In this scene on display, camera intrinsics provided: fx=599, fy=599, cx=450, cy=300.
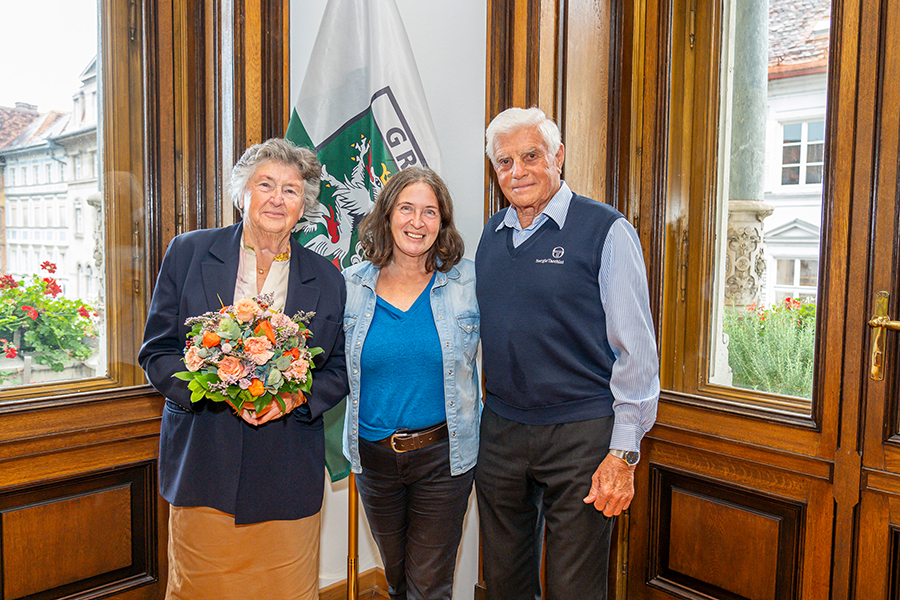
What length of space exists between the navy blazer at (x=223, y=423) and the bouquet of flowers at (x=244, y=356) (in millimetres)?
141

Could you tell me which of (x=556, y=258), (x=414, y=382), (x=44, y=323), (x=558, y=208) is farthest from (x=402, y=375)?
(x=44, y=323)

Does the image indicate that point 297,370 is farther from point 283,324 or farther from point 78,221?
point 78,221

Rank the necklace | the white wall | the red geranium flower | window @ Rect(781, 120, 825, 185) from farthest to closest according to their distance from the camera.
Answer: the white wall < the red geranium flower < window @ Rect(781, 120, 825, 185) < the necklace

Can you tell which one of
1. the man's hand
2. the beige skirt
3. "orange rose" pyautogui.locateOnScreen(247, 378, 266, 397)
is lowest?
the beige skirt

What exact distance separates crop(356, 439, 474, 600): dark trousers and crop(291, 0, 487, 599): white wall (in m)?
0.74

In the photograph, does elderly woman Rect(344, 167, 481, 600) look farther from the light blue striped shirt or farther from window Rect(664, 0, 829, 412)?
window Rect(664, 0, 829, 412)

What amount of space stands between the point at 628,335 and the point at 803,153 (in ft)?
3.33

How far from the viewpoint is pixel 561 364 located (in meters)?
1.59

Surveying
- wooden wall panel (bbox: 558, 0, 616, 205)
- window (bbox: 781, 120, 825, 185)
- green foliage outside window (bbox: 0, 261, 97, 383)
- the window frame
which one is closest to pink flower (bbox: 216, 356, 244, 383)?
green foliage outside window (bbox: 0, 261, 97, 383)

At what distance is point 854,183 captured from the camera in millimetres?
1783

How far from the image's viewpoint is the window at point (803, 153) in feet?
6.33

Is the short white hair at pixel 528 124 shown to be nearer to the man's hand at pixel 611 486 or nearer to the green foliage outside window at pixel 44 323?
the man's hand at pixel 611 486

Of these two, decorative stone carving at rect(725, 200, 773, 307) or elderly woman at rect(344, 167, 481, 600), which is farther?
decorative stone carving at rect(725, 200, 773, 307)

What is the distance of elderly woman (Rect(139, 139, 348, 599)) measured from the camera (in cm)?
162
